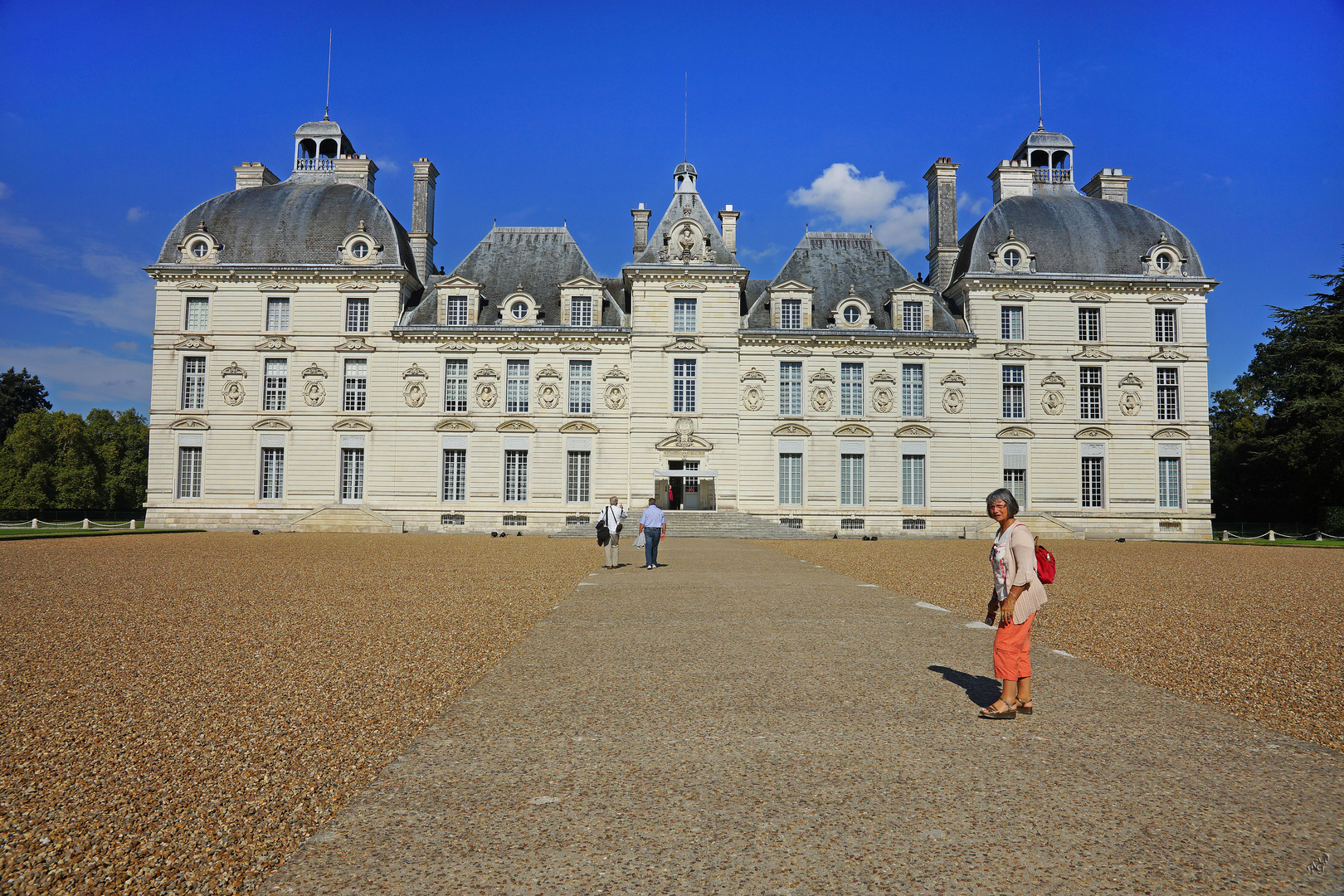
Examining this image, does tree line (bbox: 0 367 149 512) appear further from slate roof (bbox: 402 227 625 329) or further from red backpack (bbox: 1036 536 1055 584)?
red backpack (bbox: 1036 536 1055 584)

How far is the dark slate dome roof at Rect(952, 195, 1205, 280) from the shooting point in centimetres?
3641

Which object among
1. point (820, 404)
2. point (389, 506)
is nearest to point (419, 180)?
point (389, 506)

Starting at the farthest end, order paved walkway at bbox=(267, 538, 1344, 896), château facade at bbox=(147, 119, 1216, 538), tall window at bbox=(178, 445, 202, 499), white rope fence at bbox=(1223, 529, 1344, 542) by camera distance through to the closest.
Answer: tall window at bbox=(178, 445, 202, 499) → château facade at bbox=(147, 119, 1216, 538) → white rope fence at bbox=(1223, 529, 1344, 542) → paved walkway at bbox=(267, 538, 1344, 896)

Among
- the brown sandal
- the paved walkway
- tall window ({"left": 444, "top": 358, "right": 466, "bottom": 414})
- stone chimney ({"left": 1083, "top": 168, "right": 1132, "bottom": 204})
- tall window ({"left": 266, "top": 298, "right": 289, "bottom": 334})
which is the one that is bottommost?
the paved walkway

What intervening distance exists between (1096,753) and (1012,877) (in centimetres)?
194

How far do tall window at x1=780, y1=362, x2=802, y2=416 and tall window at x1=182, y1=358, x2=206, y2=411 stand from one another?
26.8m

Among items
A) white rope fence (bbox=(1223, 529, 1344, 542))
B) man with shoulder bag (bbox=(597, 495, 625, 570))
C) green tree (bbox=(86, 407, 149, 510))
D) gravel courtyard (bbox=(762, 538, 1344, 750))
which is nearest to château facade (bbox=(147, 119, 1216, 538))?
white rope fence (bbox=(1223, 529, 1344, 542))

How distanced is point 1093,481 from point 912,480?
8.30 m

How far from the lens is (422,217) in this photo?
39.2m

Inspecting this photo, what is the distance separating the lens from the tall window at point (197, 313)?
36406 mm

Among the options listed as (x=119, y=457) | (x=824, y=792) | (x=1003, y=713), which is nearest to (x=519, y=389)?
(x=1003, y=713)

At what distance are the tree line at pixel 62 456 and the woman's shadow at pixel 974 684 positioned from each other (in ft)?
162

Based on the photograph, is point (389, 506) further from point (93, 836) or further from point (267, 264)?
point (93, 836)

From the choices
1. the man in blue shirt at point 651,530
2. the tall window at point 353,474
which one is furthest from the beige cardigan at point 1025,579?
the tall window at point 353,474
